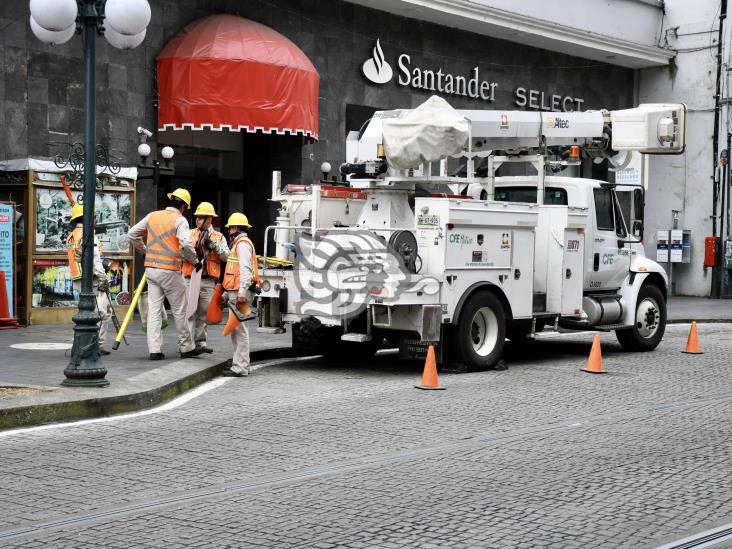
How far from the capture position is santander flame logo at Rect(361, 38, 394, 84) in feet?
77.6

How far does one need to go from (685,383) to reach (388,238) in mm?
3911

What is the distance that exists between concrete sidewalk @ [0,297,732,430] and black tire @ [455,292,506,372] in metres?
2.93

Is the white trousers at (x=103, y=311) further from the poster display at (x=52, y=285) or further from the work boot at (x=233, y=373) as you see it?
the poster display at (x=52, y=285)

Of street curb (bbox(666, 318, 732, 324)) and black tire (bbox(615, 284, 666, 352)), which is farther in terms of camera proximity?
street curb (bbox(666, 318, 732, 324))

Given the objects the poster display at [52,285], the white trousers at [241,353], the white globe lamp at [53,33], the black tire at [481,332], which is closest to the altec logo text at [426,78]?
the poster display at [52,285]

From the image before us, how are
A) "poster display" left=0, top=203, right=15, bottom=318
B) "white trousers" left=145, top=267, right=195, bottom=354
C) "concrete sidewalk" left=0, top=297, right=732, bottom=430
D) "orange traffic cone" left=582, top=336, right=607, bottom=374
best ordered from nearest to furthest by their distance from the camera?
"concrete sidewalk" left=0, top=297, right=732, bottom=430 → "white trousers" left=145, top=267, right=195, bottom=354 → "orange traffic cone" left=582, top=336, right=607, bottom=374 → "poster display" left=0, top=203, right=15, bottom=318

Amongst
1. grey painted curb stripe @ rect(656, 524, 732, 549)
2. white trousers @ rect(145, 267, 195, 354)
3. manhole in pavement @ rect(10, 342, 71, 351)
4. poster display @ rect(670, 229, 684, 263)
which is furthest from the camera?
poster display @ rect(670, 229, 684, 263)

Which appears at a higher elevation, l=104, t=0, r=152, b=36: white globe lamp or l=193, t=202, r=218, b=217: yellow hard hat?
l=104, t=0, r=152, b=36: white globe lamp

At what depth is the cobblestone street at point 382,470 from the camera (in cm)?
602

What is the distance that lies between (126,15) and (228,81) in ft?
28.4

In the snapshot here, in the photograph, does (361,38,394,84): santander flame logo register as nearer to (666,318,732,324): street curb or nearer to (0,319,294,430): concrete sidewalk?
(666,318,732,324): street curb

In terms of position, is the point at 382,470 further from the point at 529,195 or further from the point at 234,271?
the point at 529,195

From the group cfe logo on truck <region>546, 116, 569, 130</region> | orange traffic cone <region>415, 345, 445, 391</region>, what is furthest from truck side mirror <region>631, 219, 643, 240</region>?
orange traffic cone <region>415, 345, 445, 391</region>

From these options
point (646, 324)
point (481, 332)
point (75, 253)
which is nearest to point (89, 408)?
point (75, 253)
